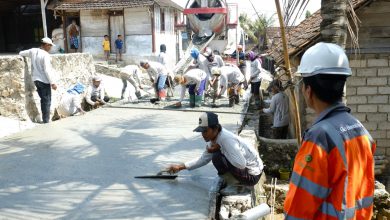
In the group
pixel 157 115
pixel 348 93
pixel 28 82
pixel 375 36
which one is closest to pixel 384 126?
pixel 348 93

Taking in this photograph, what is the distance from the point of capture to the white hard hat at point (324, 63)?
180 cm

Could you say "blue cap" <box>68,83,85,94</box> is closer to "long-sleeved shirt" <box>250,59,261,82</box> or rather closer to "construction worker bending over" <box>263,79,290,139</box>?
"construction worker bending over" <box>263,79,290,139</box>

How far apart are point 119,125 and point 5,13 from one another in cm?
1847

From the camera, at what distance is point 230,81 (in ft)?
33.8

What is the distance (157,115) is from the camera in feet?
28.9

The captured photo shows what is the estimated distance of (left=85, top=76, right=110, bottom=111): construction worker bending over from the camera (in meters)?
10.2

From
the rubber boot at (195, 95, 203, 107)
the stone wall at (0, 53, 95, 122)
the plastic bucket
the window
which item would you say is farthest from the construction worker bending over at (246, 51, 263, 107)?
the window

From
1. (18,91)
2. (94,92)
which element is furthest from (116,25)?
(18,91)

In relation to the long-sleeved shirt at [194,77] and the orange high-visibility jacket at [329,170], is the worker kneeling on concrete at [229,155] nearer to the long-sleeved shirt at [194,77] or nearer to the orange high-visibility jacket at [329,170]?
the orange high-visibility jacket at [329,170]

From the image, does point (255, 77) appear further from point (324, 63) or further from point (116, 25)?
point (116, 25)

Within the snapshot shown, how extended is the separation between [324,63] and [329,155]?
433 millimetres

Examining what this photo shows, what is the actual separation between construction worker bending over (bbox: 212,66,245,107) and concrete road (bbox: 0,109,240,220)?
6.12 ft

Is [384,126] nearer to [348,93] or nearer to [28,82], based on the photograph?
[348,93]

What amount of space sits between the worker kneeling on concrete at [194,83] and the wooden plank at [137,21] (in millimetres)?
11350
